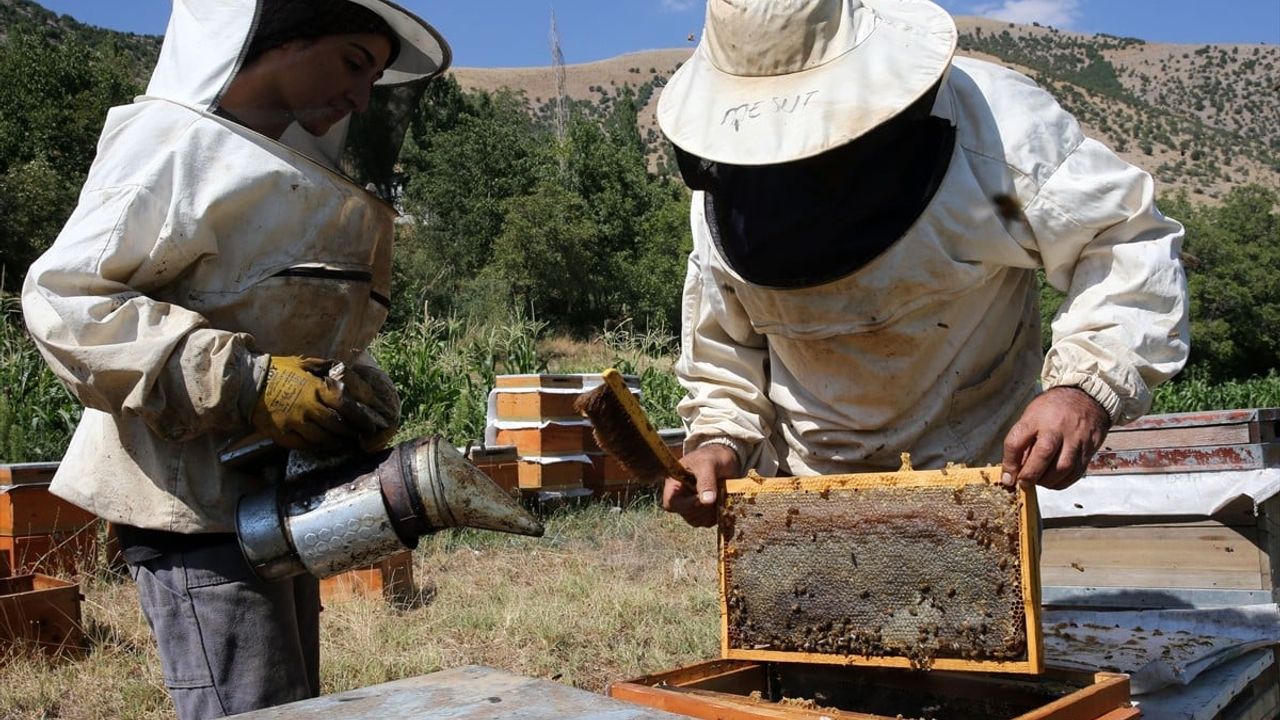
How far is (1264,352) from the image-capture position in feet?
112

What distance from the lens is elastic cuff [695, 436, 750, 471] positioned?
2605mm

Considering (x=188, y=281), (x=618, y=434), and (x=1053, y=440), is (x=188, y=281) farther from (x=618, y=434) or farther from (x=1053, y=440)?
(x=1053, y=440)

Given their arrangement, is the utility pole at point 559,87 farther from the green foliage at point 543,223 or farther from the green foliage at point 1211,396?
the green foliage at point 1211,396

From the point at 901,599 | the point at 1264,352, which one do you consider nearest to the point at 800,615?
the point at 901,599

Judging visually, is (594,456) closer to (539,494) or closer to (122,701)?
(539,494)

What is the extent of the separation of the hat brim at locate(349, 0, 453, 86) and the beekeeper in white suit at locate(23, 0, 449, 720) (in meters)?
0.14

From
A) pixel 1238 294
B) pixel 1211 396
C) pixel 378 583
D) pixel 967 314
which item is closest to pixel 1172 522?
pixel 967 314

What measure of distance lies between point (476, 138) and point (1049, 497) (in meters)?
32.3

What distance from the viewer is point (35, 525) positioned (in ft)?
16.4

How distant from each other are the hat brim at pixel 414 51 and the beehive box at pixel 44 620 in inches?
113

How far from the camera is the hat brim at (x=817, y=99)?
1990 millimetres

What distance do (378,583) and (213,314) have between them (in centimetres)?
341

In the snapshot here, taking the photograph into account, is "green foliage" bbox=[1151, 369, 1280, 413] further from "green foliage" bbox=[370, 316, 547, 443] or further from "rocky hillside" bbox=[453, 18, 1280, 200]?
"rocky hillside" bbox=[453, 18, 1280, 200]

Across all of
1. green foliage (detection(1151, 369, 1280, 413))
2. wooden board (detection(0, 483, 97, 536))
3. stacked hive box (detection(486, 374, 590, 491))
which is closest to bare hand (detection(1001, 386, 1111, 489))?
wooden board (detection(0, 483, 97, 536))
